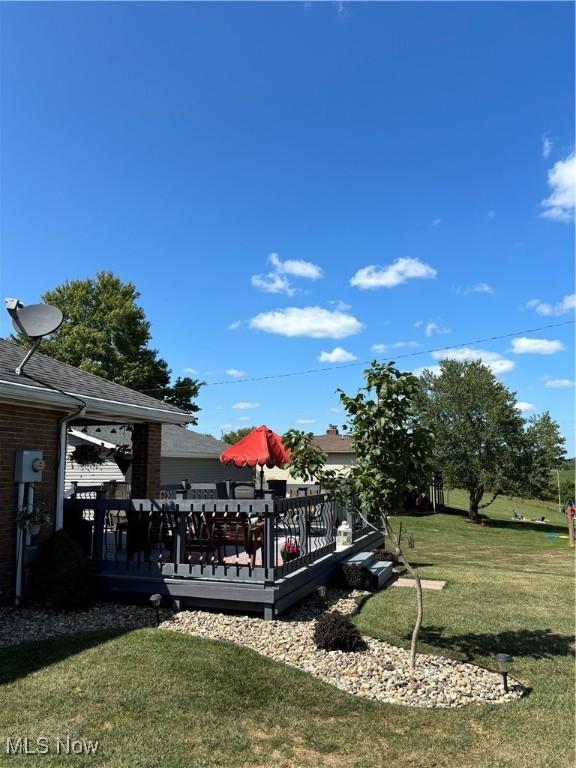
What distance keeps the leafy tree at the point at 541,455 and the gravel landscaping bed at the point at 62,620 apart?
87.7 feet

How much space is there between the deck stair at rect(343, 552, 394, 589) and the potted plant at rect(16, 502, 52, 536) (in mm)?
4926

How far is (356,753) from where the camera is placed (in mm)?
3549

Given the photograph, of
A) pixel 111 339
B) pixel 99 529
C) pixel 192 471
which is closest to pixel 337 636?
pixel 99 529

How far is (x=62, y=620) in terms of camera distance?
622cm

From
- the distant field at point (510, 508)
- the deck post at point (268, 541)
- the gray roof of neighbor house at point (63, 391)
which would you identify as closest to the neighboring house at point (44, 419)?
the gray roof of neighbor house at point (63, 391)

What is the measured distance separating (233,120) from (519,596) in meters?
12.4

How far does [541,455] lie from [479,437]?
3.72 meters

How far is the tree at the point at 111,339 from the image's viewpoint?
3189 centimetres

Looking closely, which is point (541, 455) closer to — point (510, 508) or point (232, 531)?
point (510, 508)

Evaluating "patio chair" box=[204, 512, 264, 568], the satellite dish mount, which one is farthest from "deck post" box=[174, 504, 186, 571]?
the satellite dish mount

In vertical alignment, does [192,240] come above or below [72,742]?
above

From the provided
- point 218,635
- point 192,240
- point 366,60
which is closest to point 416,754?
point 218,635

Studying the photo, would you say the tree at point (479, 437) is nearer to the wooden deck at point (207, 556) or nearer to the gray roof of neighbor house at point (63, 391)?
the gray roof of neighbor house at point (63, 391)

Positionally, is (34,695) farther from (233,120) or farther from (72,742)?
(233,120)
